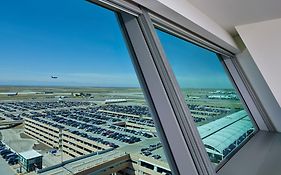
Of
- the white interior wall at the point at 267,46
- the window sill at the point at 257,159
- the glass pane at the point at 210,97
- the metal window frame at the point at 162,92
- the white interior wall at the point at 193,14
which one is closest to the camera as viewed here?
the metal window frame at the point at 162,92

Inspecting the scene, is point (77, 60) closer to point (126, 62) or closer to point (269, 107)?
point (126, 62)

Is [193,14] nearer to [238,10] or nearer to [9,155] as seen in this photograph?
[238,10]

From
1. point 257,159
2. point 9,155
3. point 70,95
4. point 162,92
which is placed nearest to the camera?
point 9,155

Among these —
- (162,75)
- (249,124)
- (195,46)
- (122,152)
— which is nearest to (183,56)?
(195,46)

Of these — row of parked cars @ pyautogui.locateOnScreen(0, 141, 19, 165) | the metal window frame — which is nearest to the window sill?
the metal window frame

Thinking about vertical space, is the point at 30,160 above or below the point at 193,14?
below

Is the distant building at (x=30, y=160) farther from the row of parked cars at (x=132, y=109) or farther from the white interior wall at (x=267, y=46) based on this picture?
the white interior wall at (x=267, y=46)

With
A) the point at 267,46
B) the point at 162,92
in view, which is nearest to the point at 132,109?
the point at 162,92

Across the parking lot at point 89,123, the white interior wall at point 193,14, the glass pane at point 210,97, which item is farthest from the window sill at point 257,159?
the white interior wall at point 193,14
